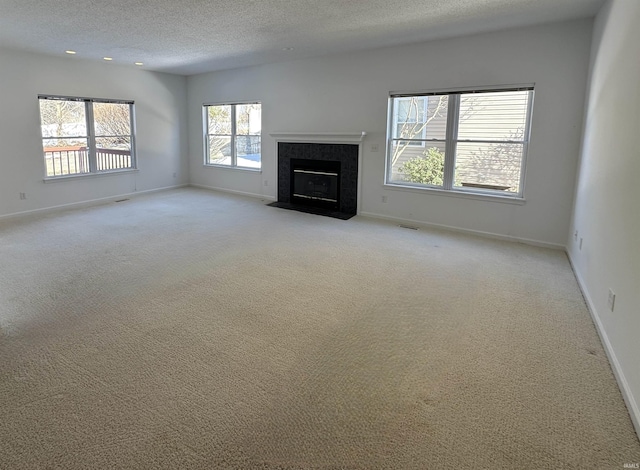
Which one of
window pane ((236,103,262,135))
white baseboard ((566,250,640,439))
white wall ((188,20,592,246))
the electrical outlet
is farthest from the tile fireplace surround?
the electrical outlet

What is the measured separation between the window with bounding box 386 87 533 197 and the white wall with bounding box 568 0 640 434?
948mm

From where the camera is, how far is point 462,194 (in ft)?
17.6

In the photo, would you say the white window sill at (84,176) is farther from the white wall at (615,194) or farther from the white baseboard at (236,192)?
the white wall at (615,194)

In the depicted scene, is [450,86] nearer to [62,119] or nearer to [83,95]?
[83,95]

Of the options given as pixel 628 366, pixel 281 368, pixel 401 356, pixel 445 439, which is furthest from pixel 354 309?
pixel 628 366

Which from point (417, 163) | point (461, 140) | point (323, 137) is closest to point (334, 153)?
point (323, 137)

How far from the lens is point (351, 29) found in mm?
4684

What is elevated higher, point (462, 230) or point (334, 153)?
point (334, 153)

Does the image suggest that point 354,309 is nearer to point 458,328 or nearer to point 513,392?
point 458,328

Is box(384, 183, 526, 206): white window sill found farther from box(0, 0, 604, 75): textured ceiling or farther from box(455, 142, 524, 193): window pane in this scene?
box(0, 0, 604, 75): textured ceiling

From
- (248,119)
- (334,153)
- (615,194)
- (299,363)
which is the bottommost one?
(299,363)

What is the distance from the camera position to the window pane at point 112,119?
7.05 meters

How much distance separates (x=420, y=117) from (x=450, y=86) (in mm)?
594

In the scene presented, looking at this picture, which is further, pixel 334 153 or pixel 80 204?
pixel 80 204
